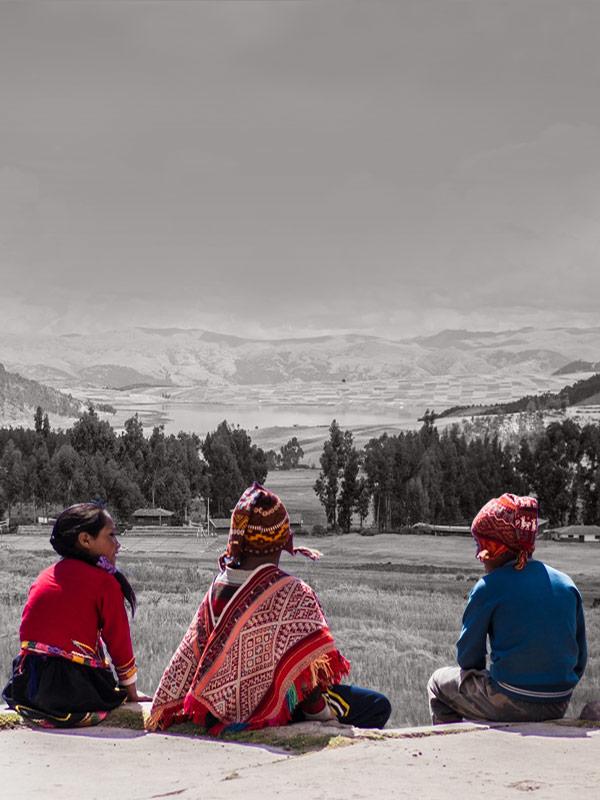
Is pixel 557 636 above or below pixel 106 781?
above

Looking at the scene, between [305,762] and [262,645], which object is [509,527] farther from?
[305,762]

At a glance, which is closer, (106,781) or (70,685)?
(106,781)

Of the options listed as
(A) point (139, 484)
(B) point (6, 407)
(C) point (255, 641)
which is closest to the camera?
(C) point (255, 641)

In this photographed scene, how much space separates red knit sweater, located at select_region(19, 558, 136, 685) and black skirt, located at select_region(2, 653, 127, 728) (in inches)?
4.0

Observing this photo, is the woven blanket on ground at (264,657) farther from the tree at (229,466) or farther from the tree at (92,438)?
the tree at (92,438)

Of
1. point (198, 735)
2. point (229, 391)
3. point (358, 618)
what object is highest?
point (229, 391)

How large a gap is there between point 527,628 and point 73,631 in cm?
209

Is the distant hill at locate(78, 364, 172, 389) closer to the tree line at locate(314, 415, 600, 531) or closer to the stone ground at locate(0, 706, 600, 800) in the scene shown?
the tree line at locate(314, 415, 600, 531)

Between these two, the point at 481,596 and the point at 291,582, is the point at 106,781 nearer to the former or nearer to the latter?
the point at 291,582

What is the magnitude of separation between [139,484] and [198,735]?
114 feet

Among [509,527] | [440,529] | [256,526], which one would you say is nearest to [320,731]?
[256,526]

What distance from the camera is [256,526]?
4.36 metres

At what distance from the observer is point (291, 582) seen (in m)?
4.36

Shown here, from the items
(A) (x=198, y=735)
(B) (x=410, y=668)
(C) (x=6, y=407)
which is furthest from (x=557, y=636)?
(C) (x=6, y=407)
